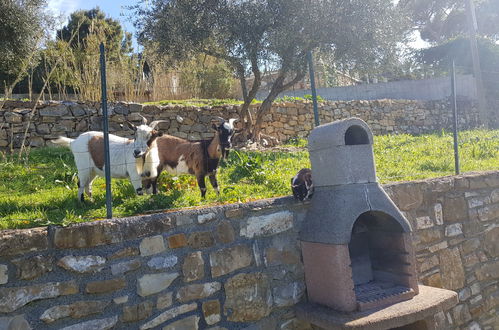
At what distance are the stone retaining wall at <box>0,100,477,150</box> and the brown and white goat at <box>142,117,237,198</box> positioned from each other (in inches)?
189

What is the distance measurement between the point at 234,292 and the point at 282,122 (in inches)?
361

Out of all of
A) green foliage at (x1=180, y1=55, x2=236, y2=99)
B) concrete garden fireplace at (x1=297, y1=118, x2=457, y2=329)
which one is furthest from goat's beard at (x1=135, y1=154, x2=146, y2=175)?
green foliage at (x1=180, y1=55, x2=236, y2=99)

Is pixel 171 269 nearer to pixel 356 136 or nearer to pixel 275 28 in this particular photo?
pixel 356 136

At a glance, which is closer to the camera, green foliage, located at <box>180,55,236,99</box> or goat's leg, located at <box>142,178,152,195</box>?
goat's leg, located at <box>142,178,152,195</box>

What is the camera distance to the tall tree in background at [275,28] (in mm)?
8812

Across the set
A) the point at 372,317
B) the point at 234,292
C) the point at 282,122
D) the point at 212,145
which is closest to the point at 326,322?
the point at 372,317

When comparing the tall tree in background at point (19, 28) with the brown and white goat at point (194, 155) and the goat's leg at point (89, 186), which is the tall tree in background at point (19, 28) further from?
the brown and white goat at point (194, 155)

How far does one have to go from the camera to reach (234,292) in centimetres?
358

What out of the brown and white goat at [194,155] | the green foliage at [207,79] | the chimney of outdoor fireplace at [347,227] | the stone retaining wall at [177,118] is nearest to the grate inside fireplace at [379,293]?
the chimney of outdoor fireplace at [347,227]

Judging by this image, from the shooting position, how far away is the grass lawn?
408 cm

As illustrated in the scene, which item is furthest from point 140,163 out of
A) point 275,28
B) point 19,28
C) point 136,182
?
point 19,28

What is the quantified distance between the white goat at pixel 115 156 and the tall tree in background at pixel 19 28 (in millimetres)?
5743

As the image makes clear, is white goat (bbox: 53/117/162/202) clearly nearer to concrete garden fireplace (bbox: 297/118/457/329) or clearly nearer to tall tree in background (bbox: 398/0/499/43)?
concrete garden fireplace (bbox: 297/118/457/329)

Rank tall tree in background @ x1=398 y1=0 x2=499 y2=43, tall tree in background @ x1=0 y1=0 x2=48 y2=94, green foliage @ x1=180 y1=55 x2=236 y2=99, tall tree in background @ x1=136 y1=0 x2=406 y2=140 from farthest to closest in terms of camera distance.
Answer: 1. tall tree in background @ x1=398 y1=0 x2=499 y2=43
2. green foliage @ x1=180 y1=55 x2=236 y2=99
3. tall tree in background @ x1=0 y1=0 x2=48 y2=94
4. tall tree in background @ x1=136 y1=0 x2=406 y2=140
